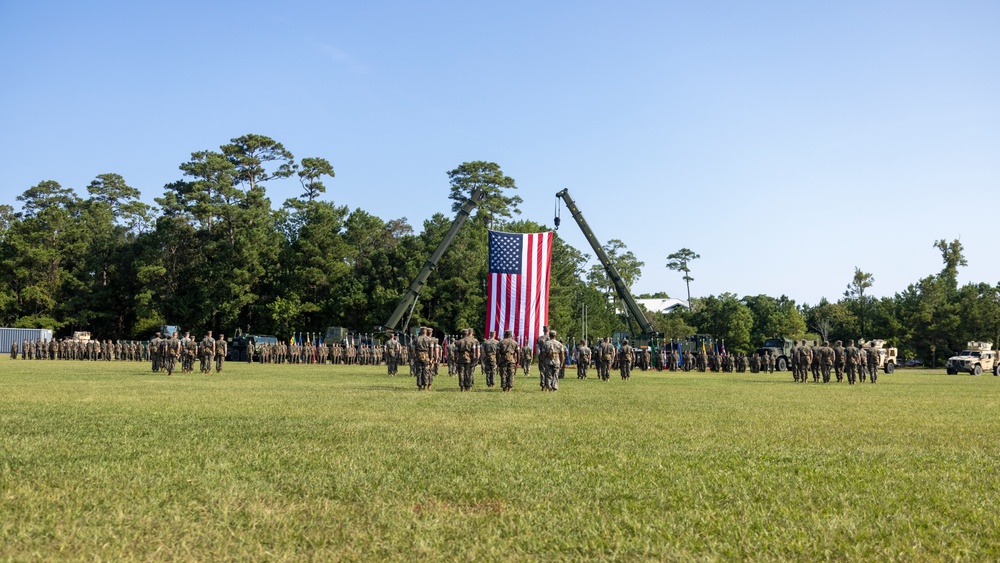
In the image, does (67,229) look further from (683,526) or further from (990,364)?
(683,526)

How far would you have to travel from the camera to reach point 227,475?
7.07 m

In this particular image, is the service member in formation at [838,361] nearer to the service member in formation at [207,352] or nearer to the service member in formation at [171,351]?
the service member in formation at [207,352]

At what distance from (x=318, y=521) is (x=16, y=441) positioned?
5.44 meters

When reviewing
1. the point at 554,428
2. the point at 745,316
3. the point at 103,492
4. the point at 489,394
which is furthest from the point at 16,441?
the point at 745,316

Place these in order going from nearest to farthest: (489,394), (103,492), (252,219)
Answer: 1. (103,492)
2. (489,394)
3. (252,219)

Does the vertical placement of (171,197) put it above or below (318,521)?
above

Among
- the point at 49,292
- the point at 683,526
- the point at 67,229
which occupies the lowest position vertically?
the point at 683,526

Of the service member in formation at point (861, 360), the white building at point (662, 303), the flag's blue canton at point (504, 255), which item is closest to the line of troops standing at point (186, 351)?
the flag's blue canton at point (504, 255)

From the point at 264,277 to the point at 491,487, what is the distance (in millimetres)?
67578

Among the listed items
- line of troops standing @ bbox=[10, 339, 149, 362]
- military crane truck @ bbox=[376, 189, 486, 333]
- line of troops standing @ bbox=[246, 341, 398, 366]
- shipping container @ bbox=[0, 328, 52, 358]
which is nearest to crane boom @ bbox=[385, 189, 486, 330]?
military crane truck @ bbox=[376, 189, 486, 333]

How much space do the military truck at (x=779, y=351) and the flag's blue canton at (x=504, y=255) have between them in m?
16.6

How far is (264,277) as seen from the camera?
71000 millimetres

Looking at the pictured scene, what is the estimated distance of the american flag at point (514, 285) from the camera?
39406 millimetres

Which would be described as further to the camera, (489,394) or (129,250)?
(129,250)
